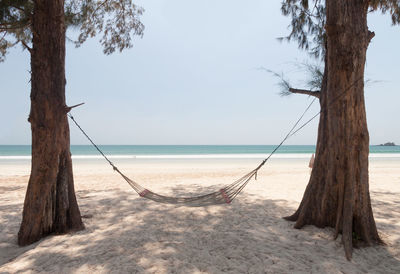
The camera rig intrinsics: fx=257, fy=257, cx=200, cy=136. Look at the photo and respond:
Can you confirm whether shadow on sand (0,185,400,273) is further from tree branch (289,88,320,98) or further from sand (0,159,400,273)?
tree branch (289,88,320,98)

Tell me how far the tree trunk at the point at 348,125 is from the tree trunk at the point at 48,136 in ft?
8.66

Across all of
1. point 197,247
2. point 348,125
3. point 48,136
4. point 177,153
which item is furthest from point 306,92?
point 177,153

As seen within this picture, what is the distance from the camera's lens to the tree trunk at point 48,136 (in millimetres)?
2506

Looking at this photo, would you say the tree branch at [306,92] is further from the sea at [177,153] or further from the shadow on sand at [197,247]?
the sea at [177,153]

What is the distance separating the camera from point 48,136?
2520mm

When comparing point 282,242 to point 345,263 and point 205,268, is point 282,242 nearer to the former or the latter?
point 345,263

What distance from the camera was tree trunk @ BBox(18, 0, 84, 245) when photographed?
2.51 metres

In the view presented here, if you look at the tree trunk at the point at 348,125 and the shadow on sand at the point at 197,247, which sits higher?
the tree trunk at the point at 348,125

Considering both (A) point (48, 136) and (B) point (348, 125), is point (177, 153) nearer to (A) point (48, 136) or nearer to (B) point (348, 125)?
(A) point (48, 136)

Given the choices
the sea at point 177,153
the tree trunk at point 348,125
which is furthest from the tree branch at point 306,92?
the sea at point 177,153

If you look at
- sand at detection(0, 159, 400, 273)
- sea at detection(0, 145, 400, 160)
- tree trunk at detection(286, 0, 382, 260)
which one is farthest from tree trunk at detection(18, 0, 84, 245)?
sea at detection(0, 145, 400, 160)

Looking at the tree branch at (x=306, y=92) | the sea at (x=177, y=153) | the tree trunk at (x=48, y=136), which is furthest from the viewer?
the sea at (x=177, y=153)

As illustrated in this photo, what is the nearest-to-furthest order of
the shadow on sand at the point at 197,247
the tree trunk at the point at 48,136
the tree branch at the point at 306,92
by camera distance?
the shadow on sand at the point at 197,247 → the tree trunk at the point at 48,136 → the tree branch at the point at 306,92

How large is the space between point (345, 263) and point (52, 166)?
8.90ft
